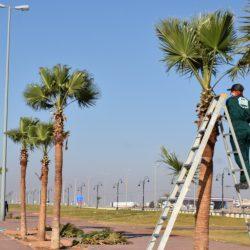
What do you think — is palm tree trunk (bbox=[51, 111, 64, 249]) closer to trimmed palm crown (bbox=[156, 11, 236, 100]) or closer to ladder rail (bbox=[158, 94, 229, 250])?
trimmed palm crown (bbox=[156, 11, 236, 100])

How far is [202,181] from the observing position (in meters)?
10.1

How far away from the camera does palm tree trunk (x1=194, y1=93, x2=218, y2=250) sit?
9969 mm

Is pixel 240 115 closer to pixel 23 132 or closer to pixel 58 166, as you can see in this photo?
pixel 58 166

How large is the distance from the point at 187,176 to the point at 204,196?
90.2 inches

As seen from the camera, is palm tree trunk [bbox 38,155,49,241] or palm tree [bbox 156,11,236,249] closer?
palm tree [bbox 156,11,236,249]

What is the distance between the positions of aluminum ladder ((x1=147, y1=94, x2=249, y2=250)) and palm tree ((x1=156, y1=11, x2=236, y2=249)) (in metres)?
1.45

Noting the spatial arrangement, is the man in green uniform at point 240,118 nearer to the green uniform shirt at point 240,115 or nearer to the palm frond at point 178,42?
the green uniform shirt at point 240,115

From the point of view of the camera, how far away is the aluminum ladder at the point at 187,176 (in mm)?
7660

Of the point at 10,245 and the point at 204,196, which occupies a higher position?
the point at 204,196

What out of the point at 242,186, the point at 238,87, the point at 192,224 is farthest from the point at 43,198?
the point at 192,224

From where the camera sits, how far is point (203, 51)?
408 inches

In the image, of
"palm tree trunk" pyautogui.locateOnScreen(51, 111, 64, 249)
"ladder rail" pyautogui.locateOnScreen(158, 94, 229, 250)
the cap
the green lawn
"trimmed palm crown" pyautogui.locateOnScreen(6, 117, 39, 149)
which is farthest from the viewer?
the green lawn

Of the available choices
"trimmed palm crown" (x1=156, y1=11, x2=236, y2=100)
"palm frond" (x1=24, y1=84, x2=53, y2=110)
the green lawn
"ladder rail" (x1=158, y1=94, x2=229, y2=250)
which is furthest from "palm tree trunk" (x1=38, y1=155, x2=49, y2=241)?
"ladder rail" (x1=158, y1=94, x2=229, y2=250)

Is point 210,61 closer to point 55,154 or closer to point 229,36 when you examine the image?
point 229,36
